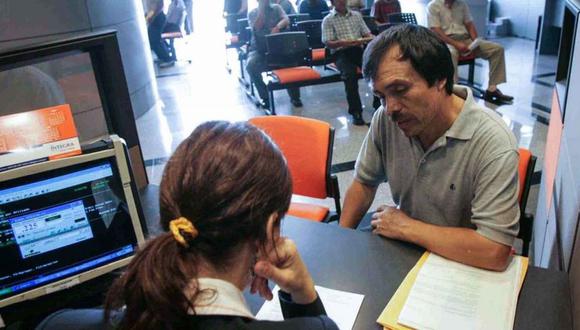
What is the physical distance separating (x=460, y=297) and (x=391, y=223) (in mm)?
302

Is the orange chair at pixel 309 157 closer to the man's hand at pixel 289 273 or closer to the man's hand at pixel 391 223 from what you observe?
the man's hand at pixel 391 223

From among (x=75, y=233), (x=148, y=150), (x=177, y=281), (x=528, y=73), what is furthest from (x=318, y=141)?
(x=528, y=73)

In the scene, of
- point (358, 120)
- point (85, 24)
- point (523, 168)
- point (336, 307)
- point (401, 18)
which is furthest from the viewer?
point (401, 18)

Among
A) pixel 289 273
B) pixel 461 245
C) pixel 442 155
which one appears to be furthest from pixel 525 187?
pixel 289 273

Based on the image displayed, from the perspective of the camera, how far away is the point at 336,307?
1046mm

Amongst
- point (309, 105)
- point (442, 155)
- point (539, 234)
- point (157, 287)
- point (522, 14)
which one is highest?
point (157, 287)

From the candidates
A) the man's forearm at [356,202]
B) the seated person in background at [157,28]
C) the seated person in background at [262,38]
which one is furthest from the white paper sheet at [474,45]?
the seated person in background at [157,28]

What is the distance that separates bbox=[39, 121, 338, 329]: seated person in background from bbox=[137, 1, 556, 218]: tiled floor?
2.17 m

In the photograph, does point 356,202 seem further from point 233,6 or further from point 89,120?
point 233,6

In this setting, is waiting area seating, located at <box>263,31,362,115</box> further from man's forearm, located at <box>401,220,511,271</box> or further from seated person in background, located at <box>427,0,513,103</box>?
man's forearm, located at <box>401,220,511,271</box>

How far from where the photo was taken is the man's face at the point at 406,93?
48.6 inches

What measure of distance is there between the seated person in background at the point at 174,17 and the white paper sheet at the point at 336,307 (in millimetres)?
7860

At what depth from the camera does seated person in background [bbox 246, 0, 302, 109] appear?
16.3ft

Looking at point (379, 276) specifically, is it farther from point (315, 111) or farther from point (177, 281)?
point (315, 111)
